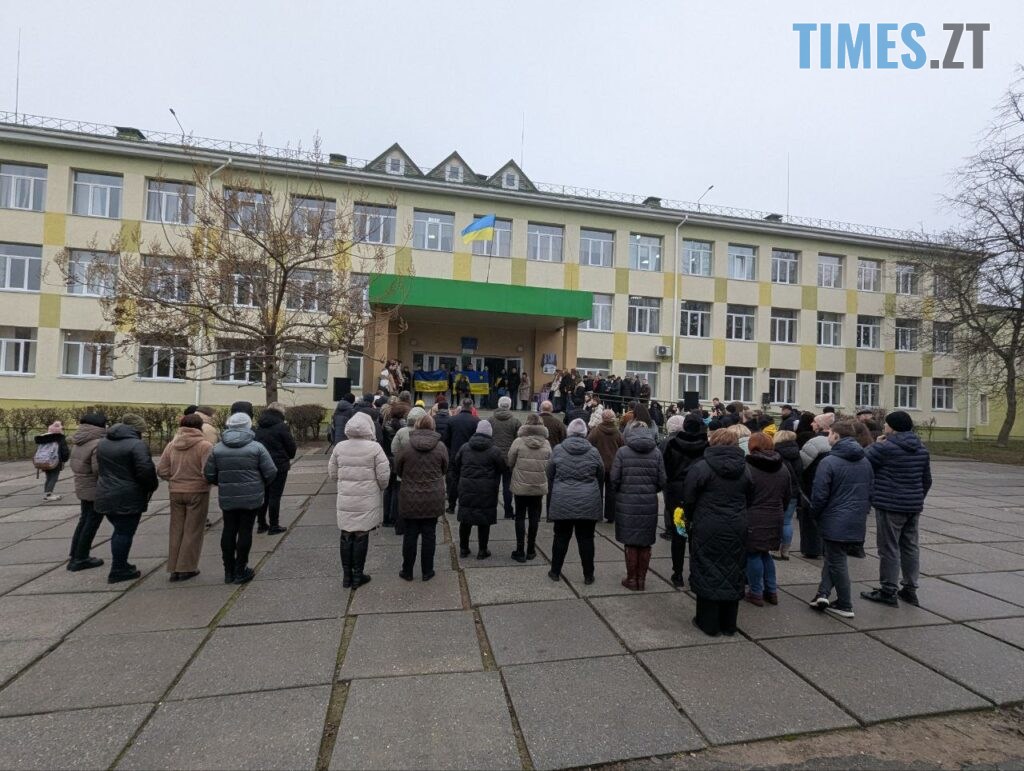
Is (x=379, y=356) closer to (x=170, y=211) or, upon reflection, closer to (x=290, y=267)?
(x=290, y=267)

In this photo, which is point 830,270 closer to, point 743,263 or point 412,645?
point 743,263

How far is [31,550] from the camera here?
21.0 ft

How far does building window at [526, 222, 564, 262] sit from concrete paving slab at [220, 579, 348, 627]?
70.6 feet

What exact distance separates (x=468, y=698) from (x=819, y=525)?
363cm

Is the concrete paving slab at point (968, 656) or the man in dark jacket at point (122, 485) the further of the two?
the man in dark jacket at point (122, 485)

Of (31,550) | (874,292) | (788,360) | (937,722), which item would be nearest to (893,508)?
(937,722)

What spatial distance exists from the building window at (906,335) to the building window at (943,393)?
3.02 meters

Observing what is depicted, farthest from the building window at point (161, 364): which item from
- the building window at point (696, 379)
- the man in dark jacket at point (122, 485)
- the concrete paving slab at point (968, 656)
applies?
the building window at point (696, 379)

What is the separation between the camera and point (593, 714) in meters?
3.12

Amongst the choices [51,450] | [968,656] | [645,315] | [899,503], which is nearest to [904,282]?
[645,315]

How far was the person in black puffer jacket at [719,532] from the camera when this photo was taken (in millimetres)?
4105

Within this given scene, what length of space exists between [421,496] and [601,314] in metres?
22.0

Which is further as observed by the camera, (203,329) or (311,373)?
(311,373)

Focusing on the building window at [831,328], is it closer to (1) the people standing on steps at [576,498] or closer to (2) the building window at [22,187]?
(1) the people standing on steps at [576,498]
